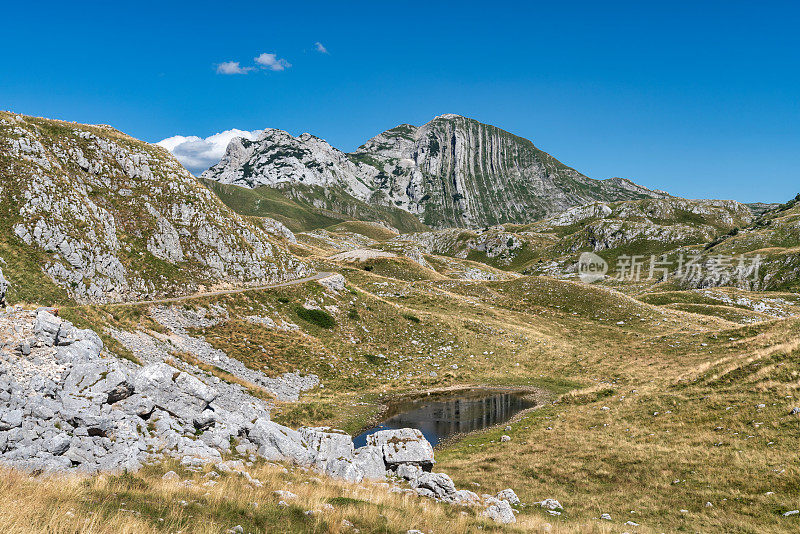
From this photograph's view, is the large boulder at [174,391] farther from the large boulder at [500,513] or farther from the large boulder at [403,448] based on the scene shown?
the large boulder at [500,513]

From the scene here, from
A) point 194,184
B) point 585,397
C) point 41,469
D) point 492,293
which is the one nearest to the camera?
point 41,469

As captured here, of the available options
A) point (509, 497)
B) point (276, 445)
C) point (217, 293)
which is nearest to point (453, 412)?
point (509, 497)

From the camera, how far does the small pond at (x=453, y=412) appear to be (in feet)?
119

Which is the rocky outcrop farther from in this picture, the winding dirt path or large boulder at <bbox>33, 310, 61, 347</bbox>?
the winding dirt path

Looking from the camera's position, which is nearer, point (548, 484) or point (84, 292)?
point (548, 484)

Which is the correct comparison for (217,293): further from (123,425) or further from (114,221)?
(123,425)

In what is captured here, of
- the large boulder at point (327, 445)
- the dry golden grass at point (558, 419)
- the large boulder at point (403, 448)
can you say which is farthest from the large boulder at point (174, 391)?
the large boulder at point (403, 448)

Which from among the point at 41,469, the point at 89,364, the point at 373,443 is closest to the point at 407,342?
the point at 373,443

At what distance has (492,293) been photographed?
92.6 m

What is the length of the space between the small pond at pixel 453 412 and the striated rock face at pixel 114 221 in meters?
35.8

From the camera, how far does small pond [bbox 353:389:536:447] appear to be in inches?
1426

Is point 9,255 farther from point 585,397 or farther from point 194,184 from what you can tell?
point 585,397

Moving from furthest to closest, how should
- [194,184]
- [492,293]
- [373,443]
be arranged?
[492,293] → [194,184] → [373,443]

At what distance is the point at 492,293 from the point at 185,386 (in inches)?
3185
